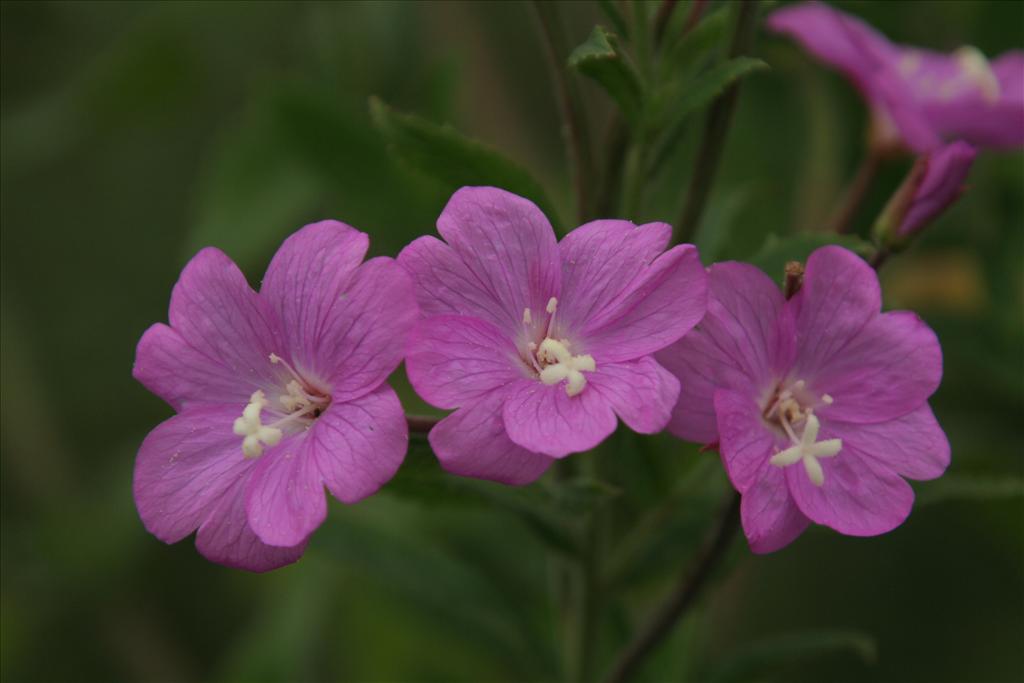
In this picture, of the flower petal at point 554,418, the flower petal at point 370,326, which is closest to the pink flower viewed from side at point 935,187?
the flower petal at point 554,418

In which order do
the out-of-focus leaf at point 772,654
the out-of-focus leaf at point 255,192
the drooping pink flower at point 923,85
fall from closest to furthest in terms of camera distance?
1. the out-of-focus leaf at point 772,654
2. the drooping pink flower at point 923,85
3. the out-of-focus leaf at point 255,192

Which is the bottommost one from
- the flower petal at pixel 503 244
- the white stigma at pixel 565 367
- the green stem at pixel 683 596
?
the green stem at pixel 683 596

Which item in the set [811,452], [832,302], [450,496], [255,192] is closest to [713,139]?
[832,302]

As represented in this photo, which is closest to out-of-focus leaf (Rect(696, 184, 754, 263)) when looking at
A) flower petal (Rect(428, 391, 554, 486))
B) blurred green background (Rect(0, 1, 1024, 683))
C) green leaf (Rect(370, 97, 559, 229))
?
blurred green background (Rect(0, 1, 1024, 683))

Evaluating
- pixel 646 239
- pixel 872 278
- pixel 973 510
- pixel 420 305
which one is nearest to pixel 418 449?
pixel 420 305

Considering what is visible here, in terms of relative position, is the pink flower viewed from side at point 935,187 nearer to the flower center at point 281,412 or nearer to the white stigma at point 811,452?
the white stigma at point 811,452

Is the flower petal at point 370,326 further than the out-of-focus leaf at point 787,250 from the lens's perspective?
No

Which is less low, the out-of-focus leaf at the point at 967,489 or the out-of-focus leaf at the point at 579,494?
the out-of-focus leaf at the point at 579,494
